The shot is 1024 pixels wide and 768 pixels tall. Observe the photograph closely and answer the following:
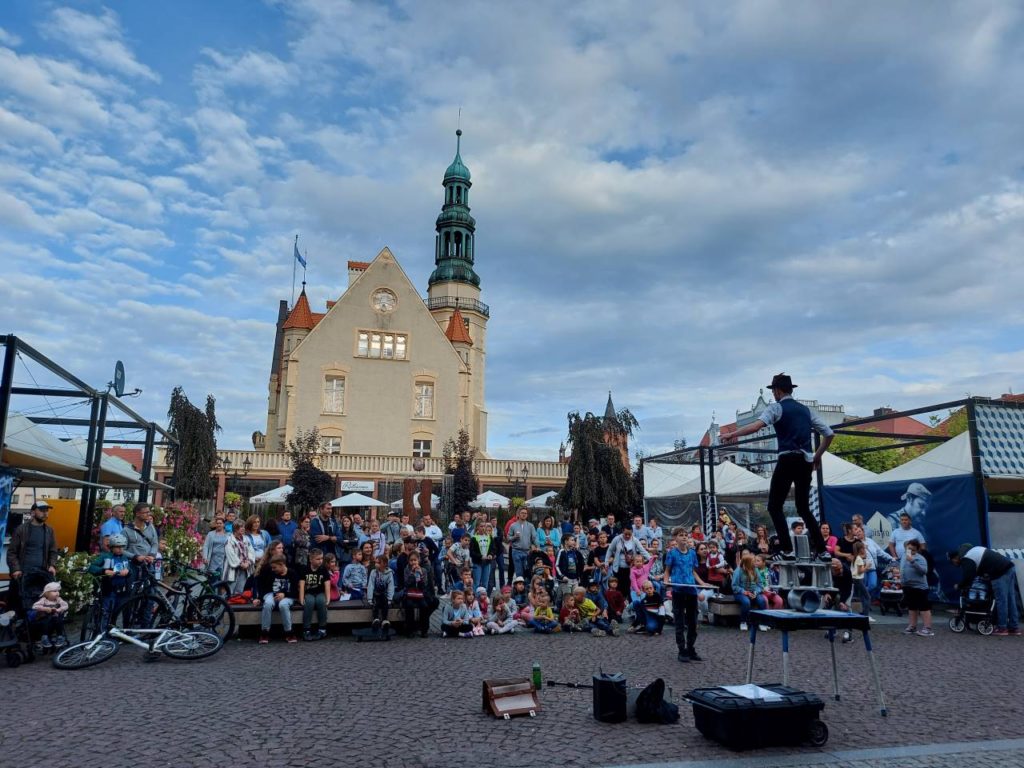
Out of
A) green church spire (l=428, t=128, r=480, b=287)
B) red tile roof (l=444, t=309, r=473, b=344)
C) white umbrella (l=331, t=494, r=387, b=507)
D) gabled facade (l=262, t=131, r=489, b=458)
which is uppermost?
green church spire (l=428, t=128, r=480, b=287)

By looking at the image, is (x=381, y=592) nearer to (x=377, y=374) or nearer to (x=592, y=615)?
(x=592, y=615)

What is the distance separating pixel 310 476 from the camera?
36156 mm

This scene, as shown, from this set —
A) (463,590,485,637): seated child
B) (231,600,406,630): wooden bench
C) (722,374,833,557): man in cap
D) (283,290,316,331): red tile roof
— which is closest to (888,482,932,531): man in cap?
(463,590,485,637): seated child

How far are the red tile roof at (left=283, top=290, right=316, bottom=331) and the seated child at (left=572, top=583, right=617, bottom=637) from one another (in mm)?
39738

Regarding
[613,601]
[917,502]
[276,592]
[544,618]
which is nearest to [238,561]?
[276,592]

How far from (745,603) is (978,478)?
5638 millimetres

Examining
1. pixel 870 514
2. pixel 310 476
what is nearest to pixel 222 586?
pixel 870 514

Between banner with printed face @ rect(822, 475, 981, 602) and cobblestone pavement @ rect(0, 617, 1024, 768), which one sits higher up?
banner with printed face @ rect(822, 475, 981, 602)

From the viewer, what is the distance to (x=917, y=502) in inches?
625

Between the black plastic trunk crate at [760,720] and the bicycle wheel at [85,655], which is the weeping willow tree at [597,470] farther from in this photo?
the black plastic trunk crate at [760,720]

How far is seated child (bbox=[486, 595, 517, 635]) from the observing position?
12.4 m

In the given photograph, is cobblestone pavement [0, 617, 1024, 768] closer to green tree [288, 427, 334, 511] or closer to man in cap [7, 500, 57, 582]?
man in cap [7, 500, 57, 582]

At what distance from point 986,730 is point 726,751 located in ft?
8.46

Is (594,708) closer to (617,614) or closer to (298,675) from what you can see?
(298,675)
